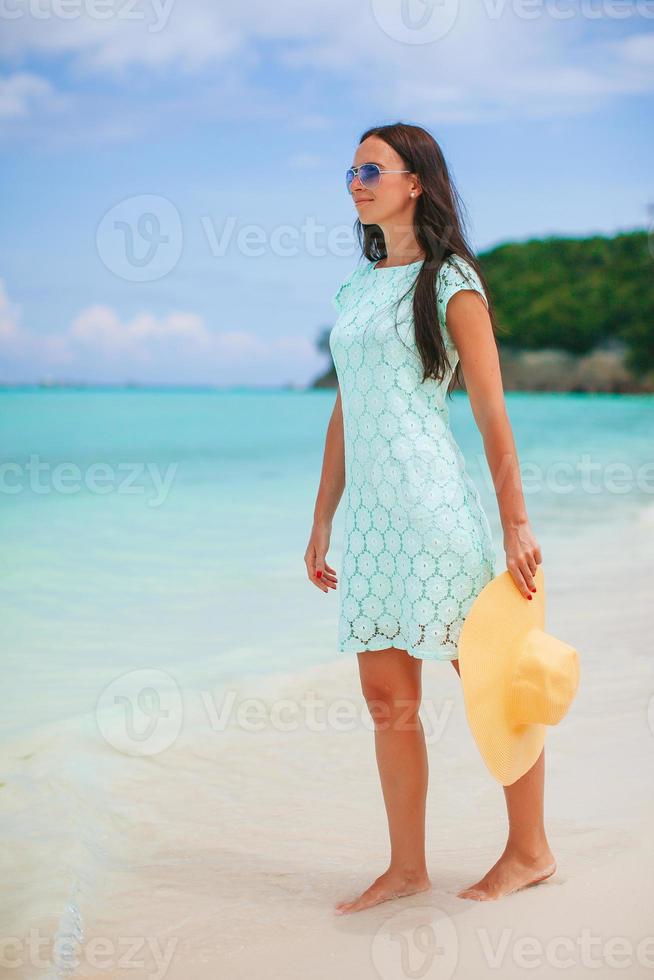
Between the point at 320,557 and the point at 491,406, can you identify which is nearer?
the point at 491,406

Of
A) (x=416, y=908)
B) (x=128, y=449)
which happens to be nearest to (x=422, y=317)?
(x=416, y=908)

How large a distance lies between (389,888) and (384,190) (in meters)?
1.54

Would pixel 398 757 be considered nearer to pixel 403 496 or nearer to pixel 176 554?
pixel 403 496

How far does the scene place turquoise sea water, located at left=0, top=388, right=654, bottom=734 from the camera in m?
4.85

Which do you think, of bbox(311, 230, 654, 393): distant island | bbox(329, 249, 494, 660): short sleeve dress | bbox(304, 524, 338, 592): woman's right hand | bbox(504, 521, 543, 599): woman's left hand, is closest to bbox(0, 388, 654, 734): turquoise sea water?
bbox(304, 524, 338, 592): woman's right hand

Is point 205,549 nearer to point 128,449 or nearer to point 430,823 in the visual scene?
point 430,823

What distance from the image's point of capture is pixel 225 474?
1481 centimetres

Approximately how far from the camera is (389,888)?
2260mm

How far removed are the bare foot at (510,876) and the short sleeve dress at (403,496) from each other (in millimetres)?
509

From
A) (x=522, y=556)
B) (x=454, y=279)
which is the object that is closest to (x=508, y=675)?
(x=522, y=556)

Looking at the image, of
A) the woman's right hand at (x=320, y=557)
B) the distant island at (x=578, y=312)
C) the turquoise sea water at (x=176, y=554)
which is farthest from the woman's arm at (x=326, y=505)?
the distant island at (x=578, y=312)

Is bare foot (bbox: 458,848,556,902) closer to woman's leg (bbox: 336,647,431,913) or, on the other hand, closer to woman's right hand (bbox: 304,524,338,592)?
woman's leg (bbox: 336,647,431,913)

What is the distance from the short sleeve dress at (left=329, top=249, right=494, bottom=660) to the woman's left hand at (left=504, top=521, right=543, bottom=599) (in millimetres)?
73

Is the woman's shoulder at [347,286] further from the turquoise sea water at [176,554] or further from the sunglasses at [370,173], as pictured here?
the turquoise sea water at [176,554]
